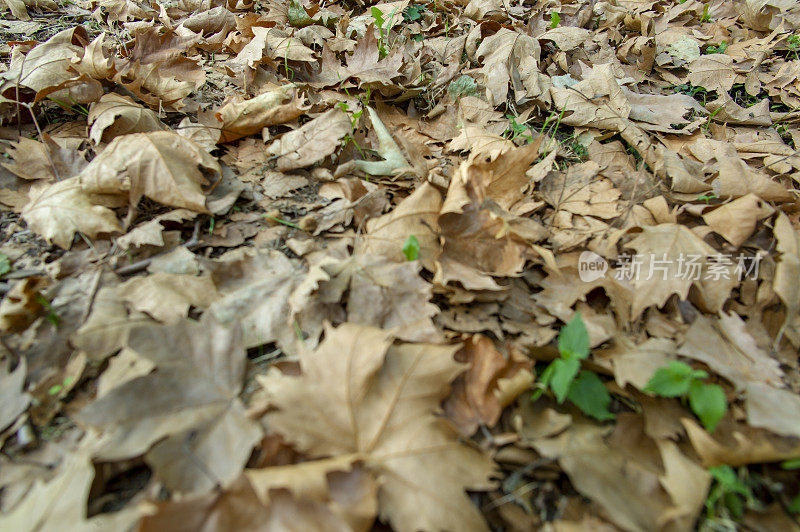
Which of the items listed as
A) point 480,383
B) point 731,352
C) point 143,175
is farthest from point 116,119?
point 731,352

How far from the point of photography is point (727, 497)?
114 cm

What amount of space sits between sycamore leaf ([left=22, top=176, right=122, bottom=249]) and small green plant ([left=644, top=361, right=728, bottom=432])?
186cm

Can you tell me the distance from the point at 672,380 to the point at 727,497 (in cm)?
31

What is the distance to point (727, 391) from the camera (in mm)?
1325

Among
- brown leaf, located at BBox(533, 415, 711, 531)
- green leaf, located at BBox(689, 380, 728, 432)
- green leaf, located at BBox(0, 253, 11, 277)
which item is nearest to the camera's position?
brown leaf, located at BBox(533, 415, 711, 531)

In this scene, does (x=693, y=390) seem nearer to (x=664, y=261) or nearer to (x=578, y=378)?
(x=578, y=378)

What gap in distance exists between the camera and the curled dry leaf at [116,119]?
72.5 inches

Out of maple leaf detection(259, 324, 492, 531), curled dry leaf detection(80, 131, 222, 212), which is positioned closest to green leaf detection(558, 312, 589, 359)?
maple leaf detection(259, 324, 492, 531)

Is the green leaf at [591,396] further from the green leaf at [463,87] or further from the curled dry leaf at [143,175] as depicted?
the green leaf at [463,87]

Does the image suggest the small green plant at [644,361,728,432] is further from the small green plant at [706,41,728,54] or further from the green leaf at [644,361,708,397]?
the small green plant at [706,41,728,54]

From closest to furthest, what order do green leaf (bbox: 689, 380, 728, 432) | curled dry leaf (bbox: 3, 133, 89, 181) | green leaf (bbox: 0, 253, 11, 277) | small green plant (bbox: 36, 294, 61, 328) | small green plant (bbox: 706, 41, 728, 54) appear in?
green leaf (bbox: 689, 380, 728, 432)
small green plant (bbox: 36, 294, 61, 328)
green leaf (bbox: 0, 253, 11, 277)
curled dry leaf (bbox: 3, 133, 89, 181)
small green plant (bbox: 706, 41, 728, 54)

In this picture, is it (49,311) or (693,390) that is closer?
(693,390)

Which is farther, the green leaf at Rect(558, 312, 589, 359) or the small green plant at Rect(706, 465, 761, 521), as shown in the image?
the green leaf at Rect(558, 312, 589, 359)

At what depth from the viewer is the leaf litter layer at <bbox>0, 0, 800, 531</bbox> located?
110 centimetres
